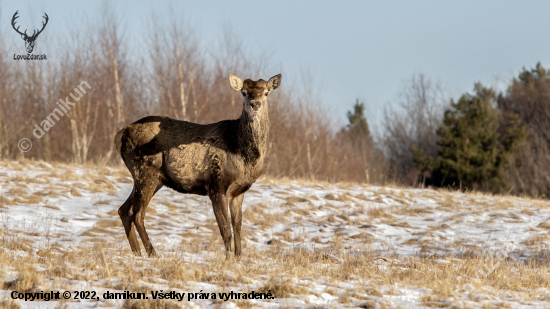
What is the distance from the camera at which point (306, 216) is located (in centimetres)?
1326

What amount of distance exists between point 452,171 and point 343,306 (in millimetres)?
30113

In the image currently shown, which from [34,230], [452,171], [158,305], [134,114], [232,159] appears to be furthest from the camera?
[452,171]

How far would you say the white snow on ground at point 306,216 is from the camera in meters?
10.5

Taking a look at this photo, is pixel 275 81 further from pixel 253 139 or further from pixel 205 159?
pixel 205 159

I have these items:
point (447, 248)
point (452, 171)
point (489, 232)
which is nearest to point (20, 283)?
point (447, 248)

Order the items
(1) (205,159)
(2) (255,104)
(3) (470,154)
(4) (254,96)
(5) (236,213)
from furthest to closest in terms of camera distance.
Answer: (3) (470,154)
(5) (236,213)
(1) (205,159)
(4) (254,96)
(2) (255,104)

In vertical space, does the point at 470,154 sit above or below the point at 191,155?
above

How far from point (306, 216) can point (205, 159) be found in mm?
5591

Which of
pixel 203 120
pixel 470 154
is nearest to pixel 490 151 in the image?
pixel 470 154

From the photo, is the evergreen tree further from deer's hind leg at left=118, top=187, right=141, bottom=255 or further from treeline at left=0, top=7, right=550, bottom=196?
deer's hind leg at left=118, top=187, right=141, bottom=255

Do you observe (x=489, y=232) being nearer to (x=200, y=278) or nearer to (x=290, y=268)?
(x=290, y=268)

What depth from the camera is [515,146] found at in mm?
36375

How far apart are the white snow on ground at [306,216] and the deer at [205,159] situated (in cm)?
95

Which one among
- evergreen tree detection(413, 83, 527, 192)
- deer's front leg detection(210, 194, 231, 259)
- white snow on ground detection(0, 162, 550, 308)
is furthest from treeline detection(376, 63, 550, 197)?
deer's front leg detection(210, 194, 231, 259)
